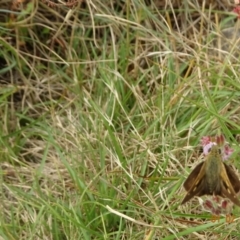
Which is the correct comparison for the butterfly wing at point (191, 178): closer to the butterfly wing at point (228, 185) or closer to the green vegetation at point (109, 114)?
the butterfly wing at point (228, 185)

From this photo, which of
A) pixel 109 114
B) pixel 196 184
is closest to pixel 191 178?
pixel 196 184

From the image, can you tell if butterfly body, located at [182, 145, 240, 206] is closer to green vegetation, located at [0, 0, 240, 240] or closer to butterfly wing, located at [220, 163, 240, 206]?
butterfly wing, located at [220, 163, 240, 206]

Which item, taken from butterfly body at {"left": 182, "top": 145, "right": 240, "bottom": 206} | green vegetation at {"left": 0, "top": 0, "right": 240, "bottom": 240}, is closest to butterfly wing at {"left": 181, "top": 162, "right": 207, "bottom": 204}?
butterfly body at {"left": 182, "top": 145, "right": 240, "bottom": 206}

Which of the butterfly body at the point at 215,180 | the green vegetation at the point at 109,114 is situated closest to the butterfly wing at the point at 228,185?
the butterfly body at the point at 215,180

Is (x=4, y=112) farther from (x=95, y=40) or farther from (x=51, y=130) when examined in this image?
(x=95, y=40)

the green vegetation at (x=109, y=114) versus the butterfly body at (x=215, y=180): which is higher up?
the butterfly body at (x=215, y=180)
